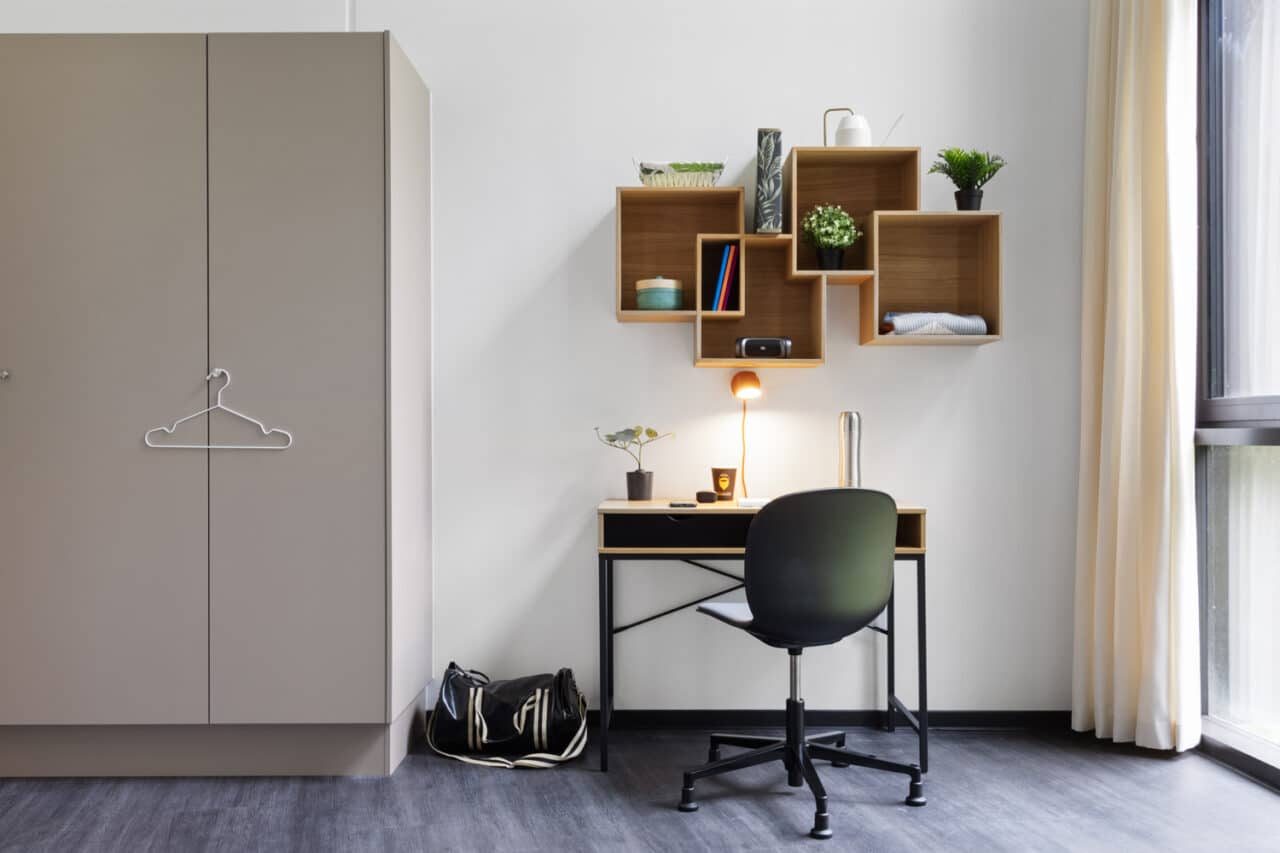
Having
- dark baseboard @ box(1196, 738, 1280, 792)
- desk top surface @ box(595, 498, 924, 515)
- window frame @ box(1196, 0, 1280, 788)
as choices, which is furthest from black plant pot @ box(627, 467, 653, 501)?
dark baseboard @ box(1196, 738, 1280, 792)

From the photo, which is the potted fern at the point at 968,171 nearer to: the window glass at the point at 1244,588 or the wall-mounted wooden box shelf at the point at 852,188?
the wall-mounted wooden box shelf at the point at 852,188

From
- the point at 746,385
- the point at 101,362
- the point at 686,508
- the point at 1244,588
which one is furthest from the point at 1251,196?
the point at 101,362

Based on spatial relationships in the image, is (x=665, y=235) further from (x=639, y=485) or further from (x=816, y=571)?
(x=816, y=571)

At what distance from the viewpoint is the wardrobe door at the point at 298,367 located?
2566mm

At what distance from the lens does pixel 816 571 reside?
225cm

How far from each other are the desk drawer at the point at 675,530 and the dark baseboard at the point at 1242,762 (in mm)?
A: 1598

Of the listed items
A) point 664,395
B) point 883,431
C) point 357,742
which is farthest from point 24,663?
point 883,431

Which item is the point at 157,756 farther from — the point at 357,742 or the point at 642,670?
the point at 642,670

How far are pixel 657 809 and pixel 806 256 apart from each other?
1.85 meters

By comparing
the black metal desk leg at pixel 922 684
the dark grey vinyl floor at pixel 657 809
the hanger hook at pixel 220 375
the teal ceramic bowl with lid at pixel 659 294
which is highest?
the teal ceramic bowl with lid at pixel 659 294

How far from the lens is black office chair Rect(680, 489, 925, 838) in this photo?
7.33 ft

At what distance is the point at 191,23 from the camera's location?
10.2 feet

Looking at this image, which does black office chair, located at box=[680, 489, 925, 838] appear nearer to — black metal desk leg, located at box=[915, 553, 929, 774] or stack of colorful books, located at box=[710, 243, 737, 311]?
black metal desk leg, located at box=[915, 553, 929, 774]

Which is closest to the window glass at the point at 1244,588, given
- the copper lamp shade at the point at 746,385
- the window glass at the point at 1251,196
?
the window glass at the point at 1251,196
